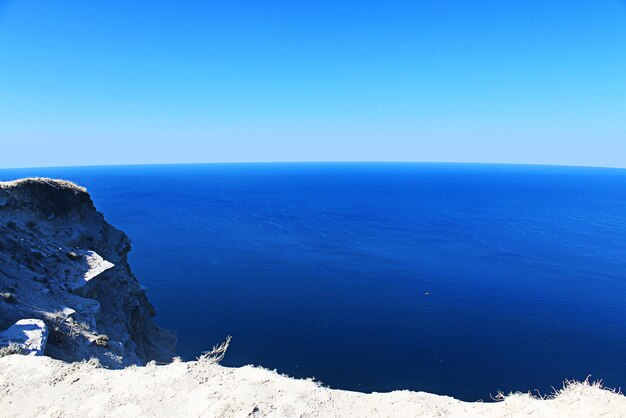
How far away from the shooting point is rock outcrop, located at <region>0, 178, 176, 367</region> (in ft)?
61.6

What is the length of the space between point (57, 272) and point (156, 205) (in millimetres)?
152103

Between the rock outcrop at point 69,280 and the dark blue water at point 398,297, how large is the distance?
18686mm

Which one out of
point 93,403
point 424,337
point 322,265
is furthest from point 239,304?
point 93,403

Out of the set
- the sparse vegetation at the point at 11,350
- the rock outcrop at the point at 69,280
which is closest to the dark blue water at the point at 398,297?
the rock outcrop at the point at 69,280

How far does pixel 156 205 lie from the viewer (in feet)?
550

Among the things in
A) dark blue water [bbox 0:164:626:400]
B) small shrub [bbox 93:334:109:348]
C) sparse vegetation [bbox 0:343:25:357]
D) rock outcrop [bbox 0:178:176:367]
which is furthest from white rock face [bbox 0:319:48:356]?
dark blue water [bbox 0:164:626:400]

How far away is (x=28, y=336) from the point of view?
51.3 ft

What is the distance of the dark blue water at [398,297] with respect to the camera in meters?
49.0

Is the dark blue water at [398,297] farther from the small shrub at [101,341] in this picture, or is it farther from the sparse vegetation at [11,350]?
the sparse vegetation at [11,350]

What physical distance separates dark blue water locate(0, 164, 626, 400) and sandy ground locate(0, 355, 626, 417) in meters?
36.4

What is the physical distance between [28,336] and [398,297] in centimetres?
6326

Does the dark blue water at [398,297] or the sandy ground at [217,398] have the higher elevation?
the sandy ground at [217,398]

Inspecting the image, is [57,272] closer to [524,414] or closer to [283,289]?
[524,414]

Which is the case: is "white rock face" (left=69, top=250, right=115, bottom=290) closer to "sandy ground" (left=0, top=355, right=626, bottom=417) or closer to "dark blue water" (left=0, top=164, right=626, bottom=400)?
"sandy ground" (left=0, top=355, right=626, bottom=417)
